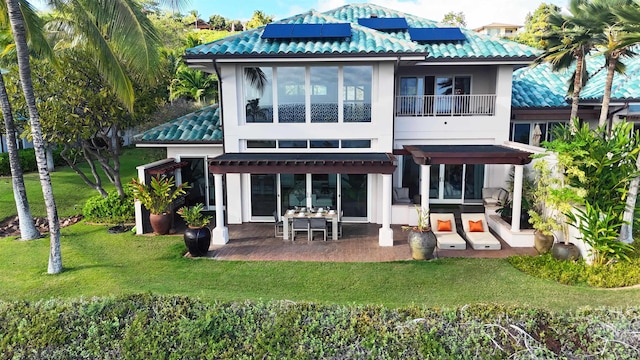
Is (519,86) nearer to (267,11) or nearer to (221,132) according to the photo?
(221,132)

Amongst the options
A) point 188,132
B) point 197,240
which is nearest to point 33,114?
point 197,240

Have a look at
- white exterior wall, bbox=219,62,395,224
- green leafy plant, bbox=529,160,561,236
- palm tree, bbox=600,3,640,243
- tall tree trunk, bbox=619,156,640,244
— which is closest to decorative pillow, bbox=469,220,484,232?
green leafy plant, bbox=529,160,561,236

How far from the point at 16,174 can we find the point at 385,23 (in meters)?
15.7

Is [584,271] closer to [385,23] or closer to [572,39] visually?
[572,39]

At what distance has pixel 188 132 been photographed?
1617 cm

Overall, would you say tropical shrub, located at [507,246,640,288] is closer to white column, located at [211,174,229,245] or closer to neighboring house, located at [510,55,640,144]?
neighboring house, located at [510,55,640,144]

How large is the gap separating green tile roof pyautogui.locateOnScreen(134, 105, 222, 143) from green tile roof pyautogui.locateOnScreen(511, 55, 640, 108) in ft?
43.6

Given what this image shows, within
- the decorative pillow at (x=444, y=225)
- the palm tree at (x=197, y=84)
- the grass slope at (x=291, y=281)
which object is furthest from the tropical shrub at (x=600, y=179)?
the palm tree at (x=197, y=84)

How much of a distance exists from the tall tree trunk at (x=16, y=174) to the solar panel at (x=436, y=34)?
15203mm

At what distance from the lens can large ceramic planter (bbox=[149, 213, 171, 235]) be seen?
1415cm

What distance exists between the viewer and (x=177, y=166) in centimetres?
1599

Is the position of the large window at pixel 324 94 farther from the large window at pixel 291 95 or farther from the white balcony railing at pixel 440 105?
the white balcony railing at pixel 440 105

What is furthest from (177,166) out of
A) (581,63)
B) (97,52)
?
(581,63)

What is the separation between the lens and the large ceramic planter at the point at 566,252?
10.9 meters
